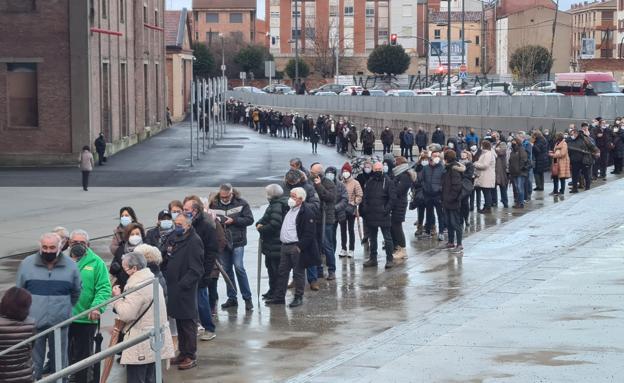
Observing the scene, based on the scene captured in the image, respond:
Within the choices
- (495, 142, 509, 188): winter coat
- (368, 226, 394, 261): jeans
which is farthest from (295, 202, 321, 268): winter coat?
(495, 142, 509, 188): winter coat

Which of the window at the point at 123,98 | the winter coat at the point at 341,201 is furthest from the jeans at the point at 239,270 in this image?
the window at the point at 123,98

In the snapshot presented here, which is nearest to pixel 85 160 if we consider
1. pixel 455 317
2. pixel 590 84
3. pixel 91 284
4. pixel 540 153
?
pixel 540 153

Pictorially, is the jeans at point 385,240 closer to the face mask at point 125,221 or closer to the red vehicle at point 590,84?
the face mask at point 125,221

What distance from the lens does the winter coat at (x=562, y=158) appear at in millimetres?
27109

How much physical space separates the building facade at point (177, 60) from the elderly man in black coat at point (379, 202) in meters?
57.7

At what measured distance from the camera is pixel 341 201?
59.5 feet

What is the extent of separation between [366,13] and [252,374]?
4664 inches

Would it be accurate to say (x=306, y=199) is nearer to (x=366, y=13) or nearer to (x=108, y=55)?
(x=108, y=55)

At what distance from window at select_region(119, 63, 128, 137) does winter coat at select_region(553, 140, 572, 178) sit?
25866 mm

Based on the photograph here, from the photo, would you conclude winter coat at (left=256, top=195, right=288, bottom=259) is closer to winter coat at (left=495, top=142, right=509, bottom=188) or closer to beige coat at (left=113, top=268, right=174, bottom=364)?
beige coat at (left=113, top=268, right=174, bottom=364)

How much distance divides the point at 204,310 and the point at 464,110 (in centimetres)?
3852

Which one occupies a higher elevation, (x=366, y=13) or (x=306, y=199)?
(x=366, y=13)

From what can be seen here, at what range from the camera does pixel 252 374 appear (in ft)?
38.5

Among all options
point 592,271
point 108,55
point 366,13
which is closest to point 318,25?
point 366,13
